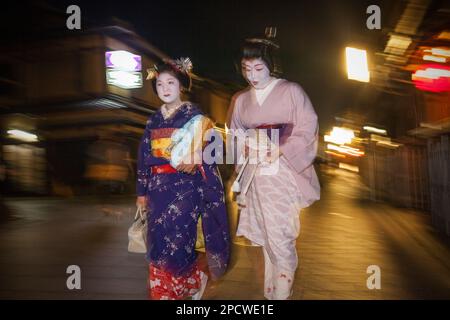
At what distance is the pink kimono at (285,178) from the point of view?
131 inches

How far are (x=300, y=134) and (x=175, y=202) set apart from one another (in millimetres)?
1056

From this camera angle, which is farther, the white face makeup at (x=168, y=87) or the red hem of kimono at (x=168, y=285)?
the white face makeup at (x=168, y=87)

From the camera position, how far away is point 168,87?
342 centimetres

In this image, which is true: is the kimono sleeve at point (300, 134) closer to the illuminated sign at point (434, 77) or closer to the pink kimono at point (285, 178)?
the pink kimono at point (285, 178)

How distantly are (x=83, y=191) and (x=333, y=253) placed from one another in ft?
42.1

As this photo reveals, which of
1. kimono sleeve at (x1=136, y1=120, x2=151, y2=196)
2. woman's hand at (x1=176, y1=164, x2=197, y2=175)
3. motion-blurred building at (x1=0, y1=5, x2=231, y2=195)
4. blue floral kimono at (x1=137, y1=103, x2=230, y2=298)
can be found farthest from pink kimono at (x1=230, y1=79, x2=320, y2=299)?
motion-blurred building at (x1=0, y1=5, x2=231, y2=195)

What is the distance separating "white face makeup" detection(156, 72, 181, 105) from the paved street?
1.44 meters

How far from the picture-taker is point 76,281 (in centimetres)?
428

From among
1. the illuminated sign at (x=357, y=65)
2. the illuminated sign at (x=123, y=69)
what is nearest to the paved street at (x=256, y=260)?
the illuminated sign at (x=357, y=65)

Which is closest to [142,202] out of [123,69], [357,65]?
[357,65]

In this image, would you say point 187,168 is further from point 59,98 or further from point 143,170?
point 59,98

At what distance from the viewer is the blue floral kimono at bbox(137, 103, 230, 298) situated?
3273 millimetres

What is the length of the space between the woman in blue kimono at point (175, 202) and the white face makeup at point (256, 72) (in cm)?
46

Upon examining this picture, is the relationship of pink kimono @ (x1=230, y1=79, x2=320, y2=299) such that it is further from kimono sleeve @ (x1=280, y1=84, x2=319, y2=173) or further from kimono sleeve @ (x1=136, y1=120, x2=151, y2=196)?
kimono sleeve @ (x1=136, y1=120, x2=151, y2=196)
